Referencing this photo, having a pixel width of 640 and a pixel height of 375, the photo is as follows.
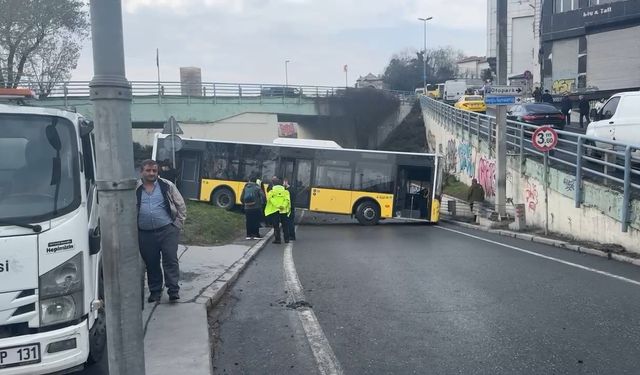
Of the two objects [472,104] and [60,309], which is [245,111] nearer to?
[472,104]

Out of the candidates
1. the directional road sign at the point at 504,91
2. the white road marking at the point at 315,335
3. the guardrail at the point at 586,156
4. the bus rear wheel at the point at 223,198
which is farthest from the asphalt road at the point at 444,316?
the bus rear wheel at the point at 223,198

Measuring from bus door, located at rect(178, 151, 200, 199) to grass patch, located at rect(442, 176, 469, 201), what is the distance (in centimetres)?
1202

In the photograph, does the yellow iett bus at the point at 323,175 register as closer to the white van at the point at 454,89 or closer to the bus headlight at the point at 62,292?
the bus headlight at the point at 62,292

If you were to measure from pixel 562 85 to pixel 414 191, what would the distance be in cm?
2607

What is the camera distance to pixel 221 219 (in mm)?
18438

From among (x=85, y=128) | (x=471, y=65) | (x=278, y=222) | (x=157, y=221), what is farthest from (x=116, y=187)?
(x=471, y=65)

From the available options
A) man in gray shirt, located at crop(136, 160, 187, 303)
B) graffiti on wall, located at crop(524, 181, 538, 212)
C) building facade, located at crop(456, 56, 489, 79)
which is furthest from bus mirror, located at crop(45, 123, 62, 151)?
building facade, located at crop(456, 56, 489, 79)

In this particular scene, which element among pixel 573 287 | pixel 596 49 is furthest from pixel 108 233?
pixel 596 49

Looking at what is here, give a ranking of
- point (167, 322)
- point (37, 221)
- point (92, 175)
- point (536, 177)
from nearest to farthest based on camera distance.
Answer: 1. point (37, 221)
2. point (92, 175)
3. point (167, 322)
4. point (536, 177)

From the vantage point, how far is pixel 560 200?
15.8 meters

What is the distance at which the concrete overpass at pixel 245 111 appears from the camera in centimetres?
4053

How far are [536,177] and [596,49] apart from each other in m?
25.9

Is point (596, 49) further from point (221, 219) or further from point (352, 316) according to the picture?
point (352, 316)

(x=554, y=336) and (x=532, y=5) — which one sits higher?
(x=532, y=5)
